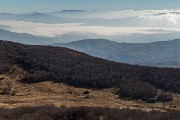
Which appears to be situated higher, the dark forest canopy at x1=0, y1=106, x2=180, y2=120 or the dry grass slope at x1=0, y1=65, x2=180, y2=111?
the dark forest canopy at x1=0, y1=106, x2=180, y2=120

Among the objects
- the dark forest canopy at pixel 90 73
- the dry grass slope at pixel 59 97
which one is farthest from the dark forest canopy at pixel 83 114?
the dark forest canopy at pixel 90 73

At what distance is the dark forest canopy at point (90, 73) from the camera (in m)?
48.9

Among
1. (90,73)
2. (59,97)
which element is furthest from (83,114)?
(90,73)

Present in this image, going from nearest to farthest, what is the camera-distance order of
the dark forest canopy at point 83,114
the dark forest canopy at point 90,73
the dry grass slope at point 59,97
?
the dark forest canopy at point 83,114, the dry grass slope at point 59,97, the dark forest canopy at point 90,73

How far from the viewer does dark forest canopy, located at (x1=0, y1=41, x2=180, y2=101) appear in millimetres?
48938

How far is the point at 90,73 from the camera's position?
56688mm

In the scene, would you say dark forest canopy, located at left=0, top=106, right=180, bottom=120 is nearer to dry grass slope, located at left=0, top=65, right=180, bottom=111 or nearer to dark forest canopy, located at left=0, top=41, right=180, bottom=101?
dry grass slope, located at left=0, top=65, right=180, bottom=111

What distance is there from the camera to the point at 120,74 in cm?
5581

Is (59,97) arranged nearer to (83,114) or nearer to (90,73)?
(90,73)

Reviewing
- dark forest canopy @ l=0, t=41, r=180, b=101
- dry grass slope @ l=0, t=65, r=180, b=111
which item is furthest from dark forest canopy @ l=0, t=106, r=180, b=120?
dark forest canopy @ l=0, t=41, r=180, b=101

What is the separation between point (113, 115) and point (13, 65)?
37850 mm

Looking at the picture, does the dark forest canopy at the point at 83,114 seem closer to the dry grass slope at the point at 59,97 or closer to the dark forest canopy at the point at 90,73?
the dry grass slope at the point at 59,97

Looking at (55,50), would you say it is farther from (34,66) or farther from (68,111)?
(68,111)

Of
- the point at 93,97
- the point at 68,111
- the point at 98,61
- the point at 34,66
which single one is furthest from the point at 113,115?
the point at 98,61
